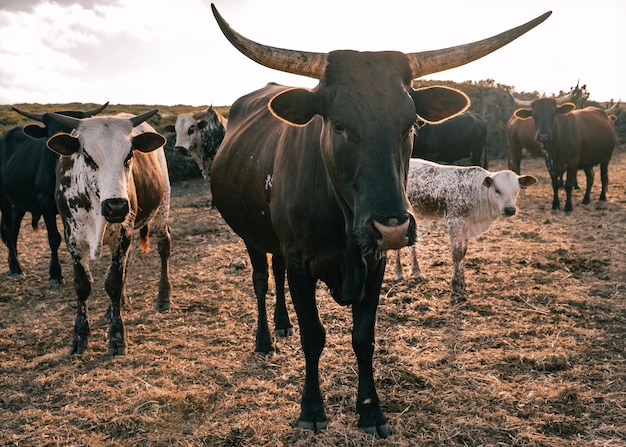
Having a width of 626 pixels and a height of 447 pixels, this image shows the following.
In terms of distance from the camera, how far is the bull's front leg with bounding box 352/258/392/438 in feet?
10.8

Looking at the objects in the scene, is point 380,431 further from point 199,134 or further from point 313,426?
point 199,134

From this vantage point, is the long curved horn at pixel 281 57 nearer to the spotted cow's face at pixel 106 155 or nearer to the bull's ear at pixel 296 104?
the bull's ear at pixel 296 104

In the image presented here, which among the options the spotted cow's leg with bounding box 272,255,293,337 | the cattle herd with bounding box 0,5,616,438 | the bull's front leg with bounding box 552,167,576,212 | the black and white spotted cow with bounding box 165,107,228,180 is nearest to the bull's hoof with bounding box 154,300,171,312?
the cattle herd with bounding box 0,5,616,438

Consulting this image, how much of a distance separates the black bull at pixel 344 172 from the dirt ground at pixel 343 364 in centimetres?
54

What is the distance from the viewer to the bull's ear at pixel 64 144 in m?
4.21

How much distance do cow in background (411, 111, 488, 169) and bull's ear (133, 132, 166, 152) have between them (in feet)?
35.1

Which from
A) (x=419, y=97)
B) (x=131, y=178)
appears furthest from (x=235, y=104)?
(x=419, y=97)

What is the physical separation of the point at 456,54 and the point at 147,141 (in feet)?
9.27

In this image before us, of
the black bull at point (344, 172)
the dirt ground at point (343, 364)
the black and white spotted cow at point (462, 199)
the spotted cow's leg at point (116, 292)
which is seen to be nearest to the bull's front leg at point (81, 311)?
the dirt ground at point (343, 364)

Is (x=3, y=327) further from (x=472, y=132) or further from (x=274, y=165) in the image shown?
(x=472, y=132)

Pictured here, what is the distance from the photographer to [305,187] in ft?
10.3

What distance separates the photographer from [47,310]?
→ 234 inches

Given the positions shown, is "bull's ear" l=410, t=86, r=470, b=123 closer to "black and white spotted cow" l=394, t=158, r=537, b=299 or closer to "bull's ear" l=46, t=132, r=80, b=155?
"bull's ear" l=46, t=132, r=80, b=155

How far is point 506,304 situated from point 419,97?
11.0 feet
